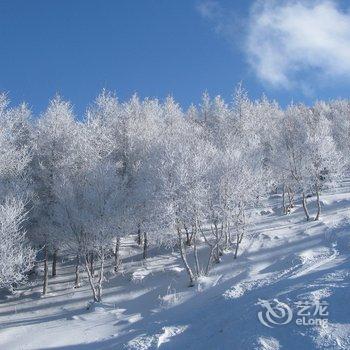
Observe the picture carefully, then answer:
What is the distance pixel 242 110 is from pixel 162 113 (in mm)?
10356

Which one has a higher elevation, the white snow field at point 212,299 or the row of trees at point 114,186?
the row of trees at point 114,186

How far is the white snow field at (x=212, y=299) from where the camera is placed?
15117 mm

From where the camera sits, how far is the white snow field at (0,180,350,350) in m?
15.1

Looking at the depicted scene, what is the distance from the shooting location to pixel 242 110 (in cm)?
4700

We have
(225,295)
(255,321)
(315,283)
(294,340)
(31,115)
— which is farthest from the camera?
(31,115)

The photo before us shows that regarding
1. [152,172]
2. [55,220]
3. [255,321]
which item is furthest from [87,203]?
[255,321]

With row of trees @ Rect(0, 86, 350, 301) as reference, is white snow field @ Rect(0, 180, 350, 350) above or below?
below

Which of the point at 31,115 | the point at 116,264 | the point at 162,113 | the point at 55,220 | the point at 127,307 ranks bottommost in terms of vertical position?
the point at 127,307

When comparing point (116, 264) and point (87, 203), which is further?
point (116, 264)

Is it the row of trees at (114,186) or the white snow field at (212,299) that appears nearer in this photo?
the white snow field at (212,299)

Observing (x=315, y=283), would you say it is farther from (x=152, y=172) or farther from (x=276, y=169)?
(x=276, y=169)

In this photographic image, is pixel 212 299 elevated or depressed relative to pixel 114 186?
depressed

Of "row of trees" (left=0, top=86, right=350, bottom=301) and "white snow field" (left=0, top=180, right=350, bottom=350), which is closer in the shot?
"white snow field" (left=0, top=180, right=350, bottom=350)

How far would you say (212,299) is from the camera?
2147 centimetres
